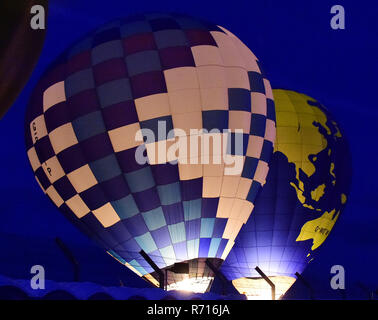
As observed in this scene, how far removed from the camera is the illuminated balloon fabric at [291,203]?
19.2 meters

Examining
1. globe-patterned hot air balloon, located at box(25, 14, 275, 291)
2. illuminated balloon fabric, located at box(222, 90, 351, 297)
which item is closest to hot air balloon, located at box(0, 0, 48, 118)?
globe-patterned hot air balloon, located at box(25, 14, 275, 291)

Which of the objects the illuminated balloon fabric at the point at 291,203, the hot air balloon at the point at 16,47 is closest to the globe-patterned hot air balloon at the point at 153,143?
the illuminated balloon fabric at the point at 291,203

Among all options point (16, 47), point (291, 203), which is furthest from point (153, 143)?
point (291, 203)

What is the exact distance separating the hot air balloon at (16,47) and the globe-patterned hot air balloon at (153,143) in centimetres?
566

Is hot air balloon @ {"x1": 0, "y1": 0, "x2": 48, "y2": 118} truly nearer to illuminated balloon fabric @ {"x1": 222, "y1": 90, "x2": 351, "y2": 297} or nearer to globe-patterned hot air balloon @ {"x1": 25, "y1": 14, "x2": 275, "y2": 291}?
globe-patterned hot air balloon @ {"x1": 25, "y1": 14, "x2": 275, "y2": 291}

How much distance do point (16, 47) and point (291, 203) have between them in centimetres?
1325

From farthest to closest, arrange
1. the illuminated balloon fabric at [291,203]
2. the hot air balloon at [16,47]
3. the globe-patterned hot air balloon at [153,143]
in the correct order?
1. the illuminated balloon fabric at [291,203]
2. the globe-patterned hot air balloon at [153,143]
3. the hot air balloon at [16,47]

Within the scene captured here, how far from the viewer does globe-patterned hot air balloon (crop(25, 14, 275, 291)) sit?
13195mm

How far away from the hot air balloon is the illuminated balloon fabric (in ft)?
40.9

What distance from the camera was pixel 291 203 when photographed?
19203 mm

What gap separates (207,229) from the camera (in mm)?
13688

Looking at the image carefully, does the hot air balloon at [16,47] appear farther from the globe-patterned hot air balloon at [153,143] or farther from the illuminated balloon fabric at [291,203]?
the illuminated balloon fabric at [291,203]

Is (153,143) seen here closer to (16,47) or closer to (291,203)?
(16,47)

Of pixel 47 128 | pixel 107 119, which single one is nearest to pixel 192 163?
pixel 107 119
